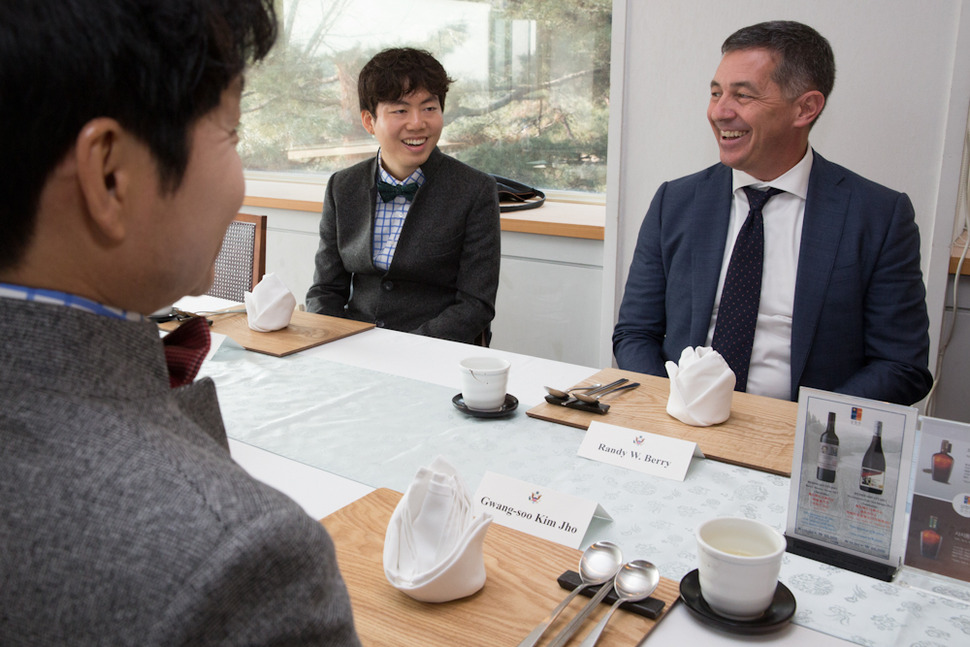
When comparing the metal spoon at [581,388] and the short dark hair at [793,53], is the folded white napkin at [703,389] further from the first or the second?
the short dark hair at [793,53]

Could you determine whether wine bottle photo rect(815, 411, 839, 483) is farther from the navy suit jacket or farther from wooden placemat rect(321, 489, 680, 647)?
the navy suit jacket

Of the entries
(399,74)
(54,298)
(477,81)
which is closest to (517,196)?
(477,81)

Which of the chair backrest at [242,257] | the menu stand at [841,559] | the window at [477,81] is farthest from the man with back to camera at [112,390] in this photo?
the window at [477,81]

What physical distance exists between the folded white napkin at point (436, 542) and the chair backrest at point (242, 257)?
5.59ft

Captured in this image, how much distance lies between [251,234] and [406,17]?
80.6 inches

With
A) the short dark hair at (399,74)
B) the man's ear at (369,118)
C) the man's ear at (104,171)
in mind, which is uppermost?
the short dark hair at (399,74)

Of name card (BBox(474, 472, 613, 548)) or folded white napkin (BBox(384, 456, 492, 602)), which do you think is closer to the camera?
folded white napkin (BBox(384, 456, 492, 602))

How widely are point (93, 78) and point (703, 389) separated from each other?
109 cm

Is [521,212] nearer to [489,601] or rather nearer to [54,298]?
[489,601]

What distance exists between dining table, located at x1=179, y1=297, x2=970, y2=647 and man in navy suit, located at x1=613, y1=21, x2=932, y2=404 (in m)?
0.40

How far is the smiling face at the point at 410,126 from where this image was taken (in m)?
2.32

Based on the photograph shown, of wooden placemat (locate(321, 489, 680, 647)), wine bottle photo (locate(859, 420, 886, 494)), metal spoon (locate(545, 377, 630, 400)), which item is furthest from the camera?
metal spoon (locate(545, 377, 630, 400))

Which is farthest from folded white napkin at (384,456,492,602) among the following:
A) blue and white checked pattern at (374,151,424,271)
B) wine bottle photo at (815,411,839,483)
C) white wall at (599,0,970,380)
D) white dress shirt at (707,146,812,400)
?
white wall at (599,0,970,380)

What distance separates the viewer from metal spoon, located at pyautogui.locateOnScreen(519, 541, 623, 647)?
2.68 feet
